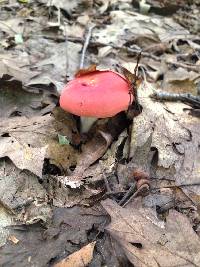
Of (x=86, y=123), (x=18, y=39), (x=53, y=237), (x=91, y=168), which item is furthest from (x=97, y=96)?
(x=18, y=39)

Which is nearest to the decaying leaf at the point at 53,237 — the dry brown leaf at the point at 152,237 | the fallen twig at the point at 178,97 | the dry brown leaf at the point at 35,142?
the dry brown leaf at the point at 152,237

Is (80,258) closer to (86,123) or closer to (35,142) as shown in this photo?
(35,142)

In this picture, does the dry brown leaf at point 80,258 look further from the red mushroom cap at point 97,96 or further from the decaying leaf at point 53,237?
the red mushroom cap at point 97,96

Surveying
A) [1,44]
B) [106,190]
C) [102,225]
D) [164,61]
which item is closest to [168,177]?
[106,190]

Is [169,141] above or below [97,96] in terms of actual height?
below

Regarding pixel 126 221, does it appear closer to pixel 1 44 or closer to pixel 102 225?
pixel 102 225
